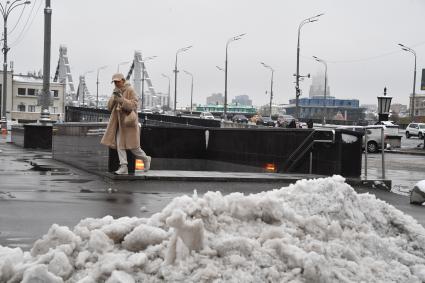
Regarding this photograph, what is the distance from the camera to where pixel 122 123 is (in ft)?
41.3

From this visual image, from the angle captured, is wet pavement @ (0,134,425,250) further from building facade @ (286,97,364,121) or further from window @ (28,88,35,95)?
building facade @ (286,97,364,121)

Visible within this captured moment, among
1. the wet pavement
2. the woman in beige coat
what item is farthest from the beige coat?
the wet pavement

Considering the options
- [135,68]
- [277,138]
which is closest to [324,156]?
[277,138]

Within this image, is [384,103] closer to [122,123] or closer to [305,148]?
[305,148]

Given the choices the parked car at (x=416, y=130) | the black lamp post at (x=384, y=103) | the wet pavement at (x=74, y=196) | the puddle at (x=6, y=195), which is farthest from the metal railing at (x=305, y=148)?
the parked car at (x=416, y=130)

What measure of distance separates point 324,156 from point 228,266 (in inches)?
428

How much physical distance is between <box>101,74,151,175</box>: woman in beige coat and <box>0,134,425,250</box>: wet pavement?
64cm

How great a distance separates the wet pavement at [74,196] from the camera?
7.27m

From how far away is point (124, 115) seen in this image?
12508 mm

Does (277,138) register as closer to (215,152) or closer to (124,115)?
(215,152)

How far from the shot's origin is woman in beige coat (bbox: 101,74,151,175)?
40.9 feet

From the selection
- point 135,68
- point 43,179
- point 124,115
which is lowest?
point 43,179

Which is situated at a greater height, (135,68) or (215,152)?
(135,68)

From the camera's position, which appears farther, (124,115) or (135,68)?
(135,68)
